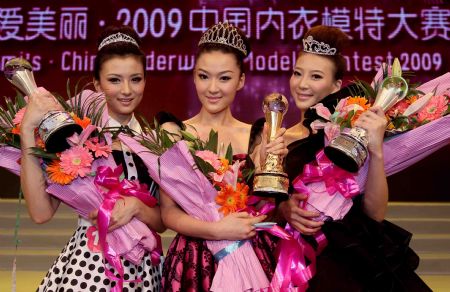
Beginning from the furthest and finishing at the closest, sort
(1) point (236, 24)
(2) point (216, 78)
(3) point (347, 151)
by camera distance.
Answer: (1) point (236, 24) → (2) point (216, 78) → (3) point (347, 151)

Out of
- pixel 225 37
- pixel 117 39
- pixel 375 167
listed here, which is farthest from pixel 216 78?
pixel 375 167

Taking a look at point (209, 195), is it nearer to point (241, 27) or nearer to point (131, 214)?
point (131, 214)

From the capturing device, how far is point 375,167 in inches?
89.9

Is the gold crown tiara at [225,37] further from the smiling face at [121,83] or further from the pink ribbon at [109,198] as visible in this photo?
the pink ribbon at [109,198]

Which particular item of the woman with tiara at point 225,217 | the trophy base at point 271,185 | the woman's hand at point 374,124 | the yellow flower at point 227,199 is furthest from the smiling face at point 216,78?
the woman's hand at point 374,124

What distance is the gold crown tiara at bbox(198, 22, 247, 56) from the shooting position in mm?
2770

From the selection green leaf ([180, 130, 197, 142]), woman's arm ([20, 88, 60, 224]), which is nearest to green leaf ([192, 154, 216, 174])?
green leaf ([180, 130, 197, 142])

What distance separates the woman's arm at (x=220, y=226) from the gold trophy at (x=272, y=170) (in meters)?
0.16

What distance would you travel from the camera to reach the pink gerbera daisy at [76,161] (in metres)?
2.33

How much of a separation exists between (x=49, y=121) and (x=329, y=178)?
38.0 inches

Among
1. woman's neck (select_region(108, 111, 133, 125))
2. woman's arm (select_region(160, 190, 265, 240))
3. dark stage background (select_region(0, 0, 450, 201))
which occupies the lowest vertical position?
woman's arm (select_region(160, 190, 265, 240))

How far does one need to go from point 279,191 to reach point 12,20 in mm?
5589

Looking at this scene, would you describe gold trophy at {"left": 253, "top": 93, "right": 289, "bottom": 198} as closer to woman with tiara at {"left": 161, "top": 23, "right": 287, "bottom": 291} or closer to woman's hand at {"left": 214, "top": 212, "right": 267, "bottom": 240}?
woman with tiara at {"left": 161, "top": 23, "right": 287, "bottom": 291}

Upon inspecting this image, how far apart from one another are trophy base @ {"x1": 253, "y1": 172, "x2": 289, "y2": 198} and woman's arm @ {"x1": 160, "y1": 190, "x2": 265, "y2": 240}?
17cm
